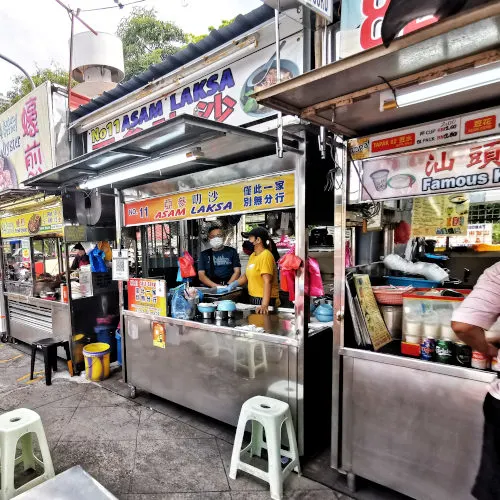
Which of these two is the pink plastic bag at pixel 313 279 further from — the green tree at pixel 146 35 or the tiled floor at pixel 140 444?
the green tree at pixel 146 35

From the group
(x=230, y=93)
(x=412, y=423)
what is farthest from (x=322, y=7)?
(x=412, y=423)

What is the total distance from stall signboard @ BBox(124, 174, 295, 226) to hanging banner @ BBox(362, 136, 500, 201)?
28.5 inches

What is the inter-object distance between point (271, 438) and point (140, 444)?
156cm

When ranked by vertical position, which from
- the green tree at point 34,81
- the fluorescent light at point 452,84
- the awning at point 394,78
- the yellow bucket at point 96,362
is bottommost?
the yellow bucket at point 96,362

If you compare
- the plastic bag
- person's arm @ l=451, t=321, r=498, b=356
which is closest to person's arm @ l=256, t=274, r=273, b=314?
person's arm @ l=451, t=321, r=498, b=356

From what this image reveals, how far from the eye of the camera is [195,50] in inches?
145

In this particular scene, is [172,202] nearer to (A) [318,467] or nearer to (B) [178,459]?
(B) [178,459]

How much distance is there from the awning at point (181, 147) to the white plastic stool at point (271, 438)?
2.10 m

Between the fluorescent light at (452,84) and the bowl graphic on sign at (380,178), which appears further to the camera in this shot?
the bowl graphic on sign at (380,178)

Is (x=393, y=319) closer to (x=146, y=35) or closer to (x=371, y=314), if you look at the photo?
(x=371, y=314)

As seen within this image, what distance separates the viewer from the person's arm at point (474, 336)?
74.4 inches

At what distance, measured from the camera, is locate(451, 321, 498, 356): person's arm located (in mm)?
1890

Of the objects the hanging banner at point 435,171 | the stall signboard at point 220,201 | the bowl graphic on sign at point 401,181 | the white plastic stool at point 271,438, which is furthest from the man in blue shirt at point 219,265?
the bowl graphic on sign at point 401,181

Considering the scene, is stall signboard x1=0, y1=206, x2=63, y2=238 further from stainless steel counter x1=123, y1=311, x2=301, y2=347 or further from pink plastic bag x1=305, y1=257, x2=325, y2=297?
pink plastic bag x1=305, y1=257, x2=325, y2=297
